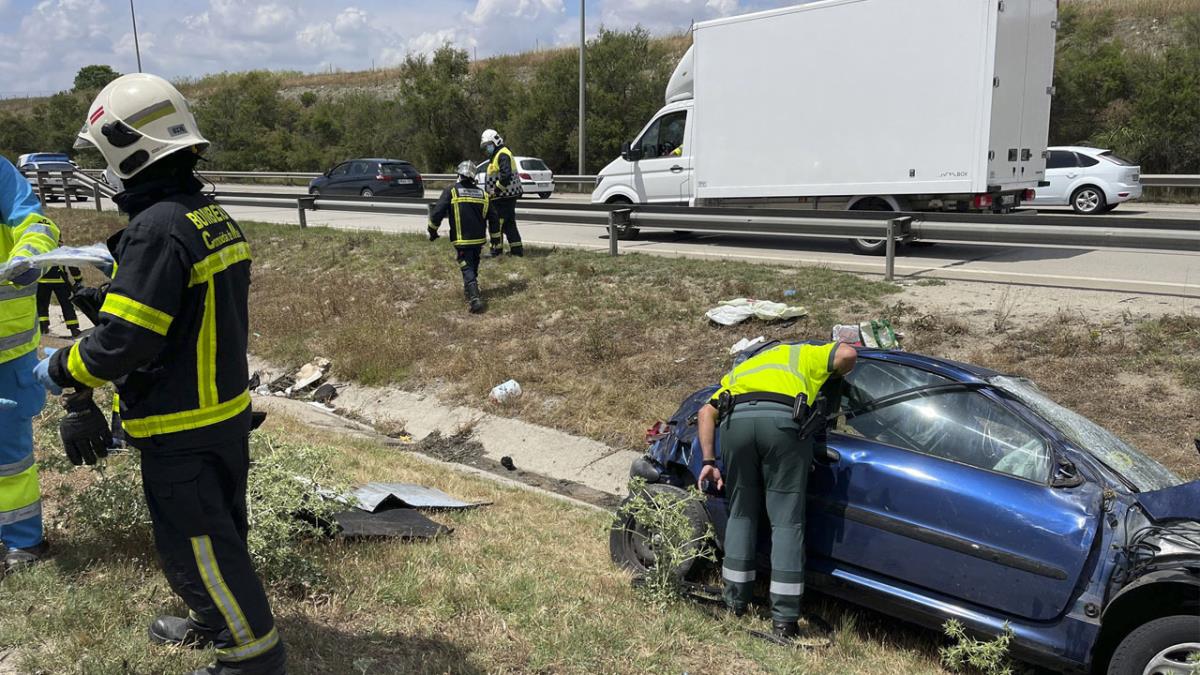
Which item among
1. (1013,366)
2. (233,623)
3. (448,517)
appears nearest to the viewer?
(233,623)

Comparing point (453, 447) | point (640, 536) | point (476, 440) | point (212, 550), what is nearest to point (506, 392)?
point (476, 440)

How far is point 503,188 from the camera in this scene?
11.9 meters

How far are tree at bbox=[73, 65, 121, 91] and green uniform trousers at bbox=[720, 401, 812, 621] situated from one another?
260 ft

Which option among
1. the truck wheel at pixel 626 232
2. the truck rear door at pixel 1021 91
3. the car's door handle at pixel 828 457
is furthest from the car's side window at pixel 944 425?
the truck rear door at pixel 1021 91

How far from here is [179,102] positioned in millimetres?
2842

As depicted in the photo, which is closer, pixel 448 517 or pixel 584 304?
pixel 448 517

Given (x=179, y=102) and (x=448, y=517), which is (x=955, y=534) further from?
(x=179, y=102)

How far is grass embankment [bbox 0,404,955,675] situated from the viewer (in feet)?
10.8

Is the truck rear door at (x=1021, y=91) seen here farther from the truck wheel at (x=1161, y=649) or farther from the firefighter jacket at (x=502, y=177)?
the truck wheel at (x=1161, y=649)

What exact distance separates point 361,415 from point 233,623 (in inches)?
270

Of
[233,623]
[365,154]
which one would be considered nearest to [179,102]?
[233,623]

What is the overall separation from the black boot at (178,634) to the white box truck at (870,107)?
1101 centimetres

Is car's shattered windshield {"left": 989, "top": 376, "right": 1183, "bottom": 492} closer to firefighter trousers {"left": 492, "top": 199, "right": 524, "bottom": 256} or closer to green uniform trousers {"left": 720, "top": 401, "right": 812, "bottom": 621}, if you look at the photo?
green uniform trousers {"left": 720, "top": 401, "right": 812, "bottom": 621}

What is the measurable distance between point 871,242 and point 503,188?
5.35 m
